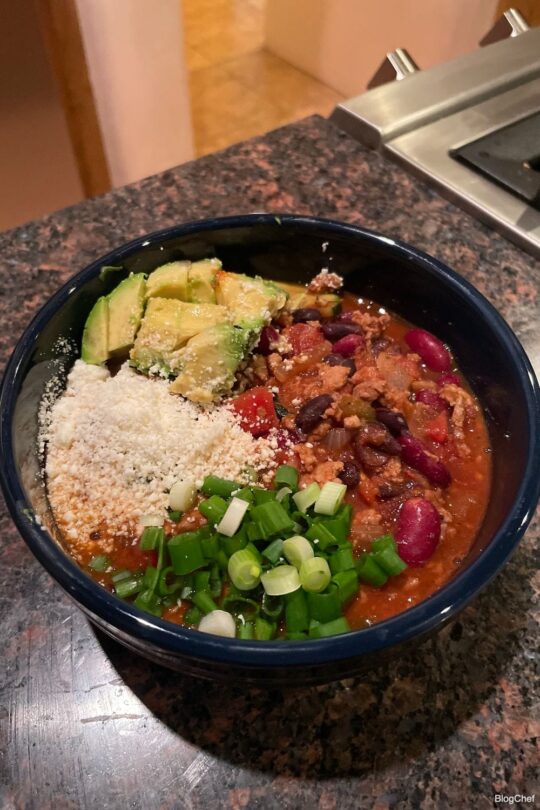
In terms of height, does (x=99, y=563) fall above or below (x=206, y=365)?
below

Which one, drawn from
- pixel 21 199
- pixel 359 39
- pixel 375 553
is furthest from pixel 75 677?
pixel 359 39

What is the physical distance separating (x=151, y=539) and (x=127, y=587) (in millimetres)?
80

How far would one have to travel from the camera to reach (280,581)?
1.02 meters

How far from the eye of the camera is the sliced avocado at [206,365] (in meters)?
1.26

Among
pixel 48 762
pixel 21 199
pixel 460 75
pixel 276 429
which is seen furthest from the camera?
pixel 21 199

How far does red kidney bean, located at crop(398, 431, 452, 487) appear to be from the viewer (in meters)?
1.20

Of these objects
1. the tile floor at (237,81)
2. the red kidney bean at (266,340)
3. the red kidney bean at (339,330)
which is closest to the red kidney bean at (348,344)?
the red kidney bean at (339,330)

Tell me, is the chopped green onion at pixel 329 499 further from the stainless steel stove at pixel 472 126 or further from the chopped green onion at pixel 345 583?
the stainless steel stove at pixel 472 126

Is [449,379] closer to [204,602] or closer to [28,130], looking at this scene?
[204,602]

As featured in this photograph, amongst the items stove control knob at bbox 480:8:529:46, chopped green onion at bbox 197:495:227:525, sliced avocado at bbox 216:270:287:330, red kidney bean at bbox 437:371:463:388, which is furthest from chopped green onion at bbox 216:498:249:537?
stove control knob at bbox 480:8:529:46

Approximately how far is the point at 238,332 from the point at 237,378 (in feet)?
0.31

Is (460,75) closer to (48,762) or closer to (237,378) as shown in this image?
(237,378)

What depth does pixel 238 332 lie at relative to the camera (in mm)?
1300

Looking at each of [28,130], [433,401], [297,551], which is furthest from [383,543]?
[28,130]
